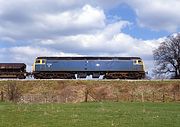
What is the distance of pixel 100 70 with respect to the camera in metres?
61.3

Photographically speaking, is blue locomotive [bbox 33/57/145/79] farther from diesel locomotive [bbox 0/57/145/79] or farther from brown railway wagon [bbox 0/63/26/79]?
brown railway wagon [bbox 0/63/26/79]

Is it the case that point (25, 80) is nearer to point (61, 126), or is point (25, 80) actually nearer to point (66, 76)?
point (66, 76)

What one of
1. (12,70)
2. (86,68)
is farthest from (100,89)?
(12,70)

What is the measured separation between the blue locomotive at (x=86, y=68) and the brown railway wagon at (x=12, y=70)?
83.2 inches

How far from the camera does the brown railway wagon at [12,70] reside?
60.2 m

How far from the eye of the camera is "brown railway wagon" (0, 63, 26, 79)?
60.2 metres

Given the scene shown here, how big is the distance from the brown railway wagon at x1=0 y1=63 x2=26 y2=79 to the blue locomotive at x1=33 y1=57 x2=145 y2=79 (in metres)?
2.11

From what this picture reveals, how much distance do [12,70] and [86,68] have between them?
11.1 meters

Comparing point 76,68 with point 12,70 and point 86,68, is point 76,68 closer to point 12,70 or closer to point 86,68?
point 86,68

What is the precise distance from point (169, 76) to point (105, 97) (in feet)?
131

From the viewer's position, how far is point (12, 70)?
61.2 m

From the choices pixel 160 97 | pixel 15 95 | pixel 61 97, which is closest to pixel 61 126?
pixel 15 95

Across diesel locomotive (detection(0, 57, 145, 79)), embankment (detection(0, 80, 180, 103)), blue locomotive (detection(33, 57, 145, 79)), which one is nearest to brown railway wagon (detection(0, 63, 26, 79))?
→ diesel locomotive (detection(0, 57, 145, 79))

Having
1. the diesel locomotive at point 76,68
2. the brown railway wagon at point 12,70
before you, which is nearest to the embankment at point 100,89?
the brown railway wagon at point 12,70
